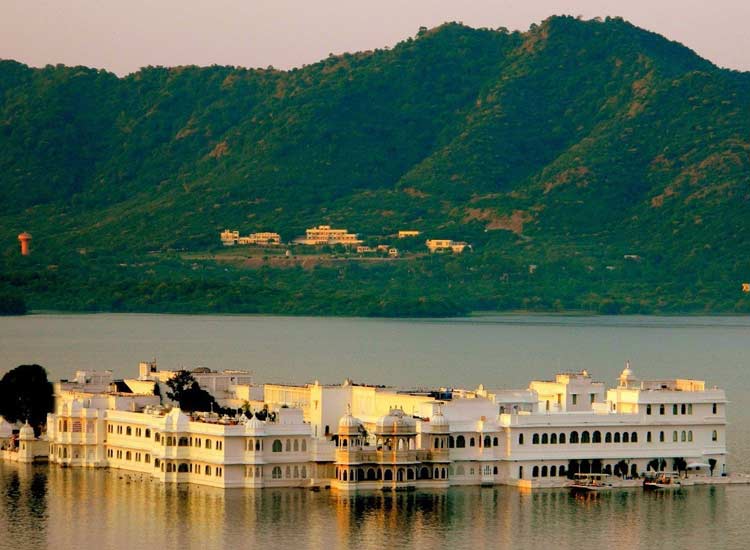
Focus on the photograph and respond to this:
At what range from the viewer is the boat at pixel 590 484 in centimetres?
6969

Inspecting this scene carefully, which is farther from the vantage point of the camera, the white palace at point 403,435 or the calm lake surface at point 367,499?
the white palace at point 403,435

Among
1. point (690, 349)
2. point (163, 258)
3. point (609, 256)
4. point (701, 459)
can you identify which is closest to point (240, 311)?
point (163, 258)

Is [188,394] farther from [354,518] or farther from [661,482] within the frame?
[661,482]

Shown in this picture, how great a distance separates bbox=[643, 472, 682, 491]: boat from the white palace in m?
0.62

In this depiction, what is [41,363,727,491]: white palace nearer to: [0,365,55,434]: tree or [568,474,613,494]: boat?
[568,474,613,494]: boat

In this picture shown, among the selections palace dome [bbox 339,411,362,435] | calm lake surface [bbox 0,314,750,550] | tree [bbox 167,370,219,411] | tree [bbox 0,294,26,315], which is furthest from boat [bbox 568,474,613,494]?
tree [bbox 0,294,26,315]

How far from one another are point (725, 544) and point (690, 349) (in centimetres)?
8256

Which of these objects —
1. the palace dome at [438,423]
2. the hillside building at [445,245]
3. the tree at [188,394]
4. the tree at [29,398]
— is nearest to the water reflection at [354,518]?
the palace dome at [438,423]

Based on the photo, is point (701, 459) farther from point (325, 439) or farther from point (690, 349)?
point (690, 349)

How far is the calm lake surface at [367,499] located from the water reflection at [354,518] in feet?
0.17

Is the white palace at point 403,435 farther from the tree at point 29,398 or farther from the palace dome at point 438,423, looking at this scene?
the tree at point 29,398

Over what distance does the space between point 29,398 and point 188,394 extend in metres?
5.79

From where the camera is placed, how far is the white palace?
68000mm

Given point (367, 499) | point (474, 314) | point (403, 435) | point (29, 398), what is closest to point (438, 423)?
point (403, 435)
